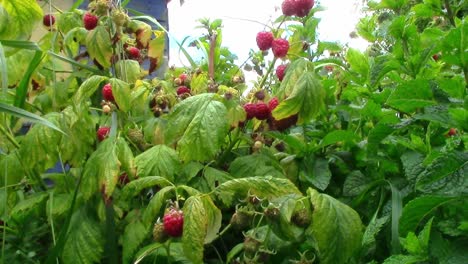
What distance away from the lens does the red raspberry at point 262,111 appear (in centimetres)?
122

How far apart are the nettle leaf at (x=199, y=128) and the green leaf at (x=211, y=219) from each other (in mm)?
98

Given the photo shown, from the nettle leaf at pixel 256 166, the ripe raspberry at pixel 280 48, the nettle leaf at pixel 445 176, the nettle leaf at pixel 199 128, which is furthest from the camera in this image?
the ripe raspberry at pixel 280 48

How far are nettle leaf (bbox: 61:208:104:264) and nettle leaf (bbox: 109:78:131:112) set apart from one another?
22 centimetres

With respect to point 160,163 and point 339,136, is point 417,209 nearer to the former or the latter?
point 339,136

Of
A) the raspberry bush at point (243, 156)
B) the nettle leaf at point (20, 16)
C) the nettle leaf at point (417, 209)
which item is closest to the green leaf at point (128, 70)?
the raspberry bush at point (243, 156)

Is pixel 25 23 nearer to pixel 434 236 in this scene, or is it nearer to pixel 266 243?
pixel 266 243

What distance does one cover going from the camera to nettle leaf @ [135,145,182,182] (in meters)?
1.14

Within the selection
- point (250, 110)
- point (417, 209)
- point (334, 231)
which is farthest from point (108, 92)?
point (417, 209)

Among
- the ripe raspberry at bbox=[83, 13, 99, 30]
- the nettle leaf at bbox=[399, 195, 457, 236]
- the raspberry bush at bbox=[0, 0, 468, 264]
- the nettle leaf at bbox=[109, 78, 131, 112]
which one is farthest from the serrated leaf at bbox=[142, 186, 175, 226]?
the ripe raspberry at bbox=[83, 13, 99, 30]

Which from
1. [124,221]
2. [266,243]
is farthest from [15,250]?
[266,243]

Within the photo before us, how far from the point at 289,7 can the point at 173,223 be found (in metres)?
0.59

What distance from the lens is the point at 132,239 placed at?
1136 mm

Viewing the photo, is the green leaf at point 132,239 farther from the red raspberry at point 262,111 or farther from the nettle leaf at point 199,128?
the red raspberry at point 262,111

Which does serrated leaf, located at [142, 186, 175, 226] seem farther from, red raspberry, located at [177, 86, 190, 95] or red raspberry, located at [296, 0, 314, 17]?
red raspberry, located at [296, 0, 314, 17]
